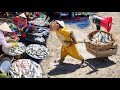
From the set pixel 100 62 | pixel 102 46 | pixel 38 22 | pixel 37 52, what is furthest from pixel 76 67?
pixel 38 22

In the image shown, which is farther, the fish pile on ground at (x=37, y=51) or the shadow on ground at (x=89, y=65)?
the fish pile on ground at (x=37, y=51)

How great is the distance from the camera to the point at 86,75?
6391 millimetres

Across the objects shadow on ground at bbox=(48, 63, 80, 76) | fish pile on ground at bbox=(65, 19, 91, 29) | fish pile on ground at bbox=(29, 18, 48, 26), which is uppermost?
fish pile on ground at bbox=(29, 18, 48, 26)

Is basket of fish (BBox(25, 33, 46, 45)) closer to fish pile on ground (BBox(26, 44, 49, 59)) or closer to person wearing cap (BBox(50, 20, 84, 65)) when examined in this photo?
fish pile on ground (BBox(26, 44, 49, 59))

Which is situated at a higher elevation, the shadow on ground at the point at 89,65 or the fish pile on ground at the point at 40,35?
the fish pile on ground at the point at 40,35

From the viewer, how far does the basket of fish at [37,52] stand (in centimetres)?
662

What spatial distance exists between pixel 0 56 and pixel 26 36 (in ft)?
3.43

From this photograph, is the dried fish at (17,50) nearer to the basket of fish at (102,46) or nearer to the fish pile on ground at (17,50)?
the fish pile on ground at (17,50)

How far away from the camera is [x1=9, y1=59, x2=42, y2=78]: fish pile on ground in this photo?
6.14 metres

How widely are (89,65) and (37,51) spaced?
115cm

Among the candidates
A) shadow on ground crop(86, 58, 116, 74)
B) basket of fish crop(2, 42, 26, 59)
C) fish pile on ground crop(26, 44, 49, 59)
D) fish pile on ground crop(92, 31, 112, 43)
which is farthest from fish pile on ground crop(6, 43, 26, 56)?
fish pile on ground crop(92, 31, 112, 43)

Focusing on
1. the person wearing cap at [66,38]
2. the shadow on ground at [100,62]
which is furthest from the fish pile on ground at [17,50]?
the shadow on ground at [100,62]
